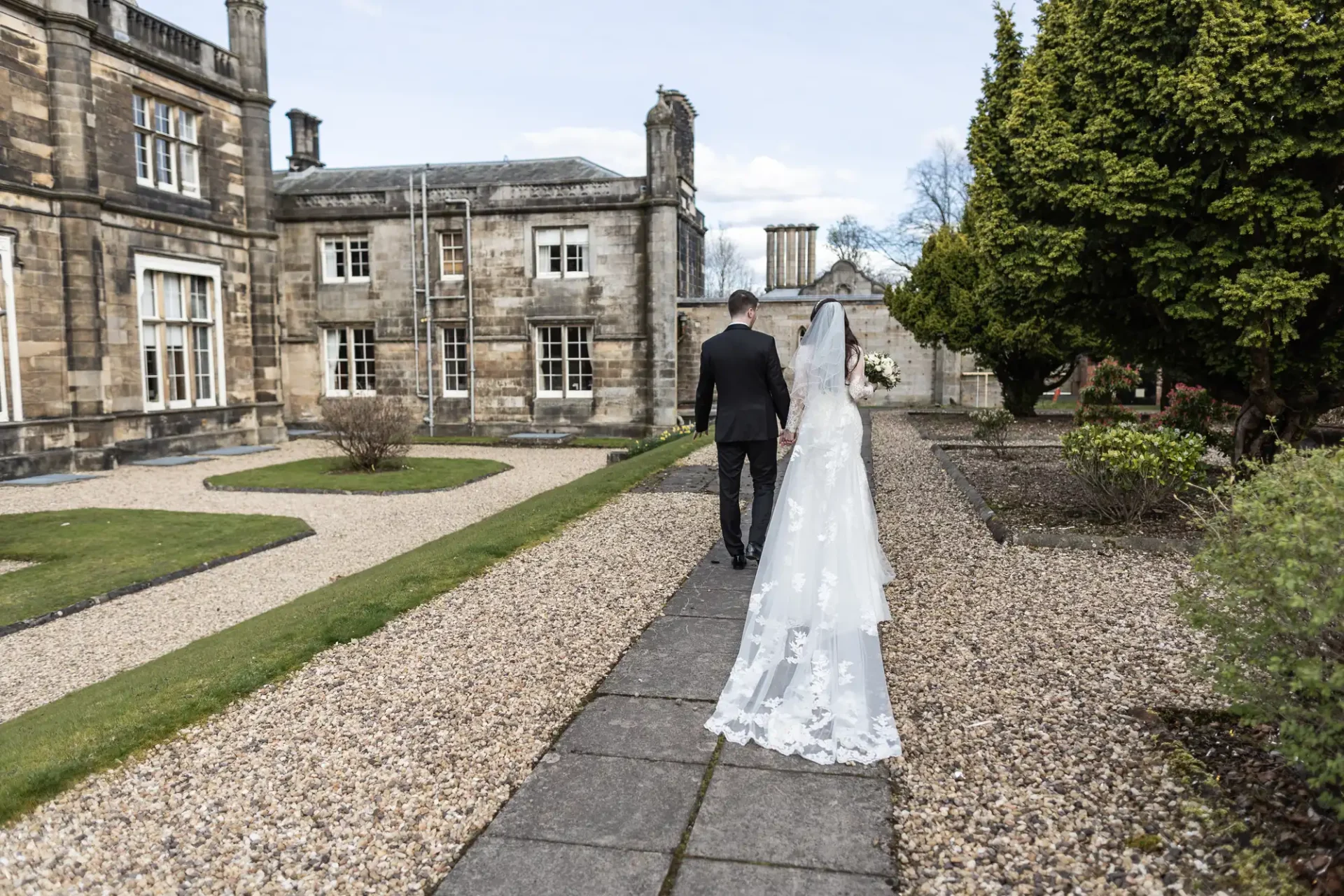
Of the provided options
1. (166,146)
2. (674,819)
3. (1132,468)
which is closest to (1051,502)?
(1132,468)

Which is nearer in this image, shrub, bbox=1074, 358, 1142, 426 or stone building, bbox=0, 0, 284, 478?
stone building, bbox=0, 0, 284, 478

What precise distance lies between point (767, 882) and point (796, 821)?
0.39 m

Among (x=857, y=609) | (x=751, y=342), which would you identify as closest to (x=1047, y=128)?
(x=751, y=342)

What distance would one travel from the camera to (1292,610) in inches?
118

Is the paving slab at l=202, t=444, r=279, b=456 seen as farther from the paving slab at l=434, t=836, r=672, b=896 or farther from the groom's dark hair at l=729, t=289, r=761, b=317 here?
the paving slab at l=434, t=836, r=672, b=896

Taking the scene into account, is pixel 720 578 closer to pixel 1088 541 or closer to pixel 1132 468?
pixel 1088 541

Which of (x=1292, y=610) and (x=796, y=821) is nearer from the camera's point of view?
(x=1292, y=610)

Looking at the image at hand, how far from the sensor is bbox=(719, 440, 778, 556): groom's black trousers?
6957 millimetres

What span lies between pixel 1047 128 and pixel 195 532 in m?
10.3

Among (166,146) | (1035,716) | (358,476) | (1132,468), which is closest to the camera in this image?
(1035,716)

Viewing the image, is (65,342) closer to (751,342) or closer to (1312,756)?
(751,342)

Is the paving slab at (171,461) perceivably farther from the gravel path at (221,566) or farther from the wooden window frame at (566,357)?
the wooden window frame at (566,357)

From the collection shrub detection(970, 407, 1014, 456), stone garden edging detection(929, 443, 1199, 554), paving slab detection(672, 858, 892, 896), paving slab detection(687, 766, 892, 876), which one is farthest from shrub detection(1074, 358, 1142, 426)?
paving slab detection(672, 858, 892, 896)

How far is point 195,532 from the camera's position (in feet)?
35.6
